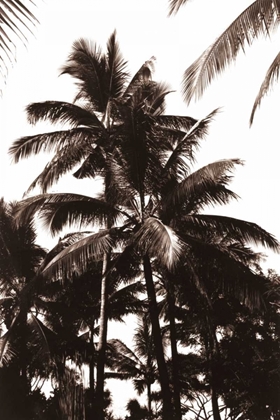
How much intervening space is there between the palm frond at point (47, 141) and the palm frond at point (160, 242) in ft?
11.6

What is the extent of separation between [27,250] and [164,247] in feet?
25.3

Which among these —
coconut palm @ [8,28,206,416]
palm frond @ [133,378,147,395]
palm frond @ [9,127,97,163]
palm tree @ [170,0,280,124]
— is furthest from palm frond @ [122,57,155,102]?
palm frond @ [133,378,147,395]

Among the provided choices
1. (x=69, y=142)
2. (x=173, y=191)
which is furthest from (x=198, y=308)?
(x=69, y=142)

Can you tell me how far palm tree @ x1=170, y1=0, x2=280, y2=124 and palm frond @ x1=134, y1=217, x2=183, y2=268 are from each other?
103 inches

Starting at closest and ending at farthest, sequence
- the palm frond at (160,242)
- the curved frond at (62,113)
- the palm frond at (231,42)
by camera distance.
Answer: the palm frond at (231,42) → the palm frond at (160,242) → the curved frond at (62,113)

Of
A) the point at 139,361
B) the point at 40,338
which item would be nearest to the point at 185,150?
the point at 40,338

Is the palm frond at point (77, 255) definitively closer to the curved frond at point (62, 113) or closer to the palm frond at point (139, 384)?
the curved frond at point (62, 113)

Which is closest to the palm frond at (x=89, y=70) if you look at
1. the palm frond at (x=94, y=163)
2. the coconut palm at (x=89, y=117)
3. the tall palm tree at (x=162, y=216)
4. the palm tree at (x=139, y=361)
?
the coconut palm at (x=89, y=117)

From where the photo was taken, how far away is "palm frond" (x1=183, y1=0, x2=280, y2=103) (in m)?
5.78

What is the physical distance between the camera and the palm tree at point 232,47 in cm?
579

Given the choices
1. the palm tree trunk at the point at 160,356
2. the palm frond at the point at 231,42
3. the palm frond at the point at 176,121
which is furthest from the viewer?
the palm frond at the point at 176,121

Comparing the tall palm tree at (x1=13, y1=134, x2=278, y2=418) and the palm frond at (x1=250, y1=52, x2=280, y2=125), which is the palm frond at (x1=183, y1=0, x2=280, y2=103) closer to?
the palm frond at (x1=250, y1=52, x2=280, y2=125)

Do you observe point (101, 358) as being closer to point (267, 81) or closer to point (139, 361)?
point (267, 81)

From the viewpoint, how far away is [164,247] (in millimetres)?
8117
